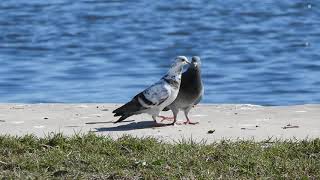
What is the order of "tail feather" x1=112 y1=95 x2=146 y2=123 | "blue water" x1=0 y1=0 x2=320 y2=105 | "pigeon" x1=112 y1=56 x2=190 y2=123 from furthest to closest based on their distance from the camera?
"blue water" x1=0 y1=0 x2=320 y2=105, "tail feather" x1=112 y1=95 x2=146 y2=123, "pigeon" x1=112 y1=56 x2=190 y2=123

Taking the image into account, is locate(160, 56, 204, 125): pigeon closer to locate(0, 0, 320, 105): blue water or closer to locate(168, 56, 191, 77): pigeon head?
locate(168, 56, 191, 77): pigeon head

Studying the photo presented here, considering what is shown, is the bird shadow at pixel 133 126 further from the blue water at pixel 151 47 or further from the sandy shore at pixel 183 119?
the blue water at pixel 151 47

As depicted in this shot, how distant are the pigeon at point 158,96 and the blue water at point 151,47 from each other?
17.5 ft

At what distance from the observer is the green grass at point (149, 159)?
8133 millimetres

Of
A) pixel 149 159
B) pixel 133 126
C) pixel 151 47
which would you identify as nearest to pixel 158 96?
pixel 133 126

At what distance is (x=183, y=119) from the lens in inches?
445

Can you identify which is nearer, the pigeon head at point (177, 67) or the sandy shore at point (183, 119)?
the sandy shore at point (183, 119)

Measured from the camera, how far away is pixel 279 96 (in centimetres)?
1714

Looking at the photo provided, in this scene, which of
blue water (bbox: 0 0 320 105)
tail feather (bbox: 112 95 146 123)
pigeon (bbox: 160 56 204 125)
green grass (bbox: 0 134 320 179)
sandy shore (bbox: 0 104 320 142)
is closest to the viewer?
green grass (bbox: 0 134 320 179)

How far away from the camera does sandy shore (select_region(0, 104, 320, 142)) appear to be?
32.9 feet

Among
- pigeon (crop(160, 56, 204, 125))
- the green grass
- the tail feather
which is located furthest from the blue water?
the green grass

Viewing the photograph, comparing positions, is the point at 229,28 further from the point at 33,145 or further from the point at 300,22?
the point at 33,145

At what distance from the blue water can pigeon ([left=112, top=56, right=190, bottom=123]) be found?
534cm

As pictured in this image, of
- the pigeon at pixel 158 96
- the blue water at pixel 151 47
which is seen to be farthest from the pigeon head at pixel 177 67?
the blue water at pixel 151 47
